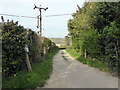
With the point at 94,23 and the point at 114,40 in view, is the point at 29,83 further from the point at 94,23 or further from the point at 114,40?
the point at 94,23

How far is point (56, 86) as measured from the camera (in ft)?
24.7

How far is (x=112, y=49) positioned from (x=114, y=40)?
52 cm

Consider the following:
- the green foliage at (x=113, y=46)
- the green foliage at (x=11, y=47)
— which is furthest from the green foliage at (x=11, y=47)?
the green foliage at (x=113, y=46)

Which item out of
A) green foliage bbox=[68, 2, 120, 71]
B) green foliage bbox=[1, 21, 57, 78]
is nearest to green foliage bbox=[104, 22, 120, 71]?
green foliage bbox=[68, 2, 120, 71]

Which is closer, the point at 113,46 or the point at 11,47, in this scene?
the point at 11,47

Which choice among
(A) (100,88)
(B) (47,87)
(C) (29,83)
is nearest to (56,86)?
(B) (47,87)

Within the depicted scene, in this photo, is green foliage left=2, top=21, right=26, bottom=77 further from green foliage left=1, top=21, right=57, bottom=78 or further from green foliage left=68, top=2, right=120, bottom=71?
green foliage left=68, top=2, right=120, bottom=71

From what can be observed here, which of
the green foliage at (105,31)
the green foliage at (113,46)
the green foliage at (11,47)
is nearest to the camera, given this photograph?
the green foliage at (11,47)

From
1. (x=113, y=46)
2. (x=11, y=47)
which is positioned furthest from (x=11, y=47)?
(x=113, y=46)

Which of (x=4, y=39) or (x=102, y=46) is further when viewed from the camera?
(x=102, y=46)

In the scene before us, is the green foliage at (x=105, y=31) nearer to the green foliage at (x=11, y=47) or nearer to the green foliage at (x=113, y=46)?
the green foliage at (x=113, y=46)

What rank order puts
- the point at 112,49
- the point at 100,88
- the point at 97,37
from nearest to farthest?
1. the point at 100,88
2. the point at 112,49
3. the point at 97,37

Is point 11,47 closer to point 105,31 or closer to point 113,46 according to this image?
point 113,46

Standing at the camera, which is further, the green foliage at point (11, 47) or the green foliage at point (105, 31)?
the green foliage at point (105, 31)
